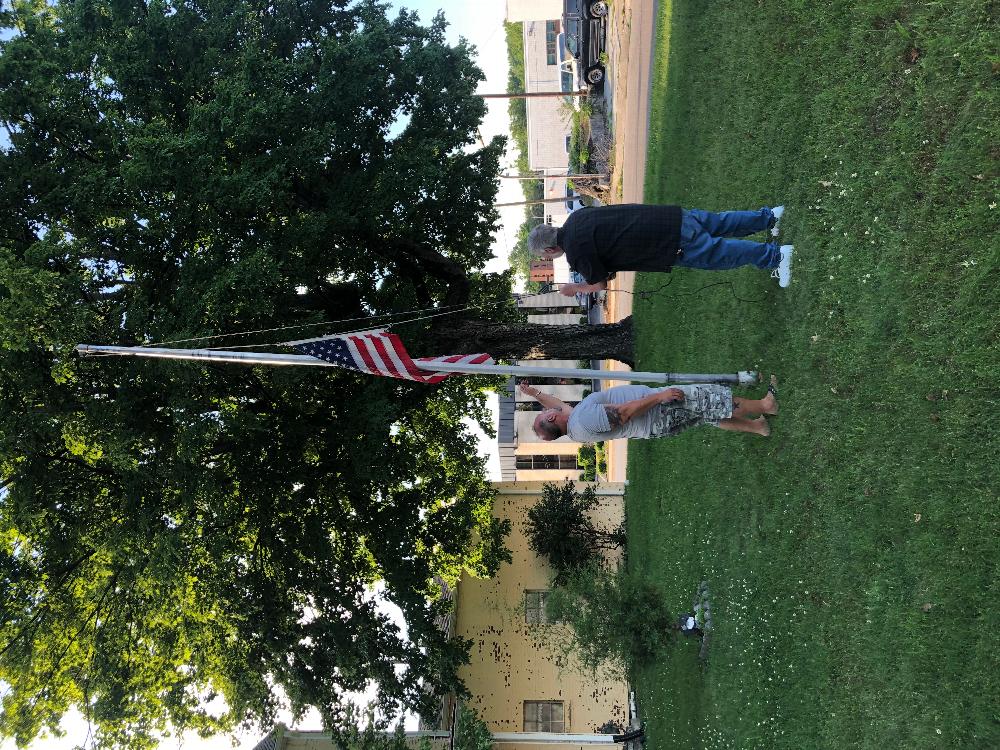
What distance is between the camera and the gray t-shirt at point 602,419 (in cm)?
870

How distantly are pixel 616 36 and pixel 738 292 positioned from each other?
19014mm

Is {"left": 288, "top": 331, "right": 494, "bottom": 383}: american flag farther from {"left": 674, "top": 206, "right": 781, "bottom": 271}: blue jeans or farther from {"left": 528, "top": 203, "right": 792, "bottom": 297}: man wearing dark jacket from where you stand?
{"left": 674, "top": 206, "right": 781, "bottom": 271}: blue jeans

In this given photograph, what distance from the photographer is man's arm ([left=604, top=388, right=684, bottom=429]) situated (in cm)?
879

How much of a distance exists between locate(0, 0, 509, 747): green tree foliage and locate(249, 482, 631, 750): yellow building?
777 cm

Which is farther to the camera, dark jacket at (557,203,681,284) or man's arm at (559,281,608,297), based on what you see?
man's arm at (559,281,608,297)

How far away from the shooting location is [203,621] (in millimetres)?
13250

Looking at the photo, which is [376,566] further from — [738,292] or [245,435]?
[738,292]

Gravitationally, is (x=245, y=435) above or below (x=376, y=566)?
above

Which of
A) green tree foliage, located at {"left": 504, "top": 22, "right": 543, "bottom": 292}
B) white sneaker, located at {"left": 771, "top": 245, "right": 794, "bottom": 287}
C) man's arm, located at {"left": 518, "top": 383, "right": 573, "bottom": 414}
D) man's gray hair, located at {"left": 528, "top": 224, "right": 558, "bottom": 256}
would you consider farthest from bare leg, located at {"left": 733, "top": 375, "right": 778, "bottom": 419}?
green tree foliage, located at {"left": 504, "top": 22, "right": 543, "bottom": 292}

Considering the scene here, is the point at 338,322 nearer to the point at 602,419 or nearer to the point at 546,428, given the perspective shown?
the point at 546,428

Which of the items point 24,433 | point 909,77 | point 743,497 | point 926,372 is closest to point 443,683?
point 743,497

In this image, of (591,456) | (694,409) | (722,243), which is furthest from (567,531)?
(591,456)

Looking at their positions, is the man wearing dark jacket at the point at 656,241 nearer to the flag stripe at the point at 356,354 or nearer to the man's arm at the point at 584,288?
the man's arm at the point at 584,288

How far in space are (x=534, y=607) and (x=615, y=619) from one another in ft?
Answer: 37.0
